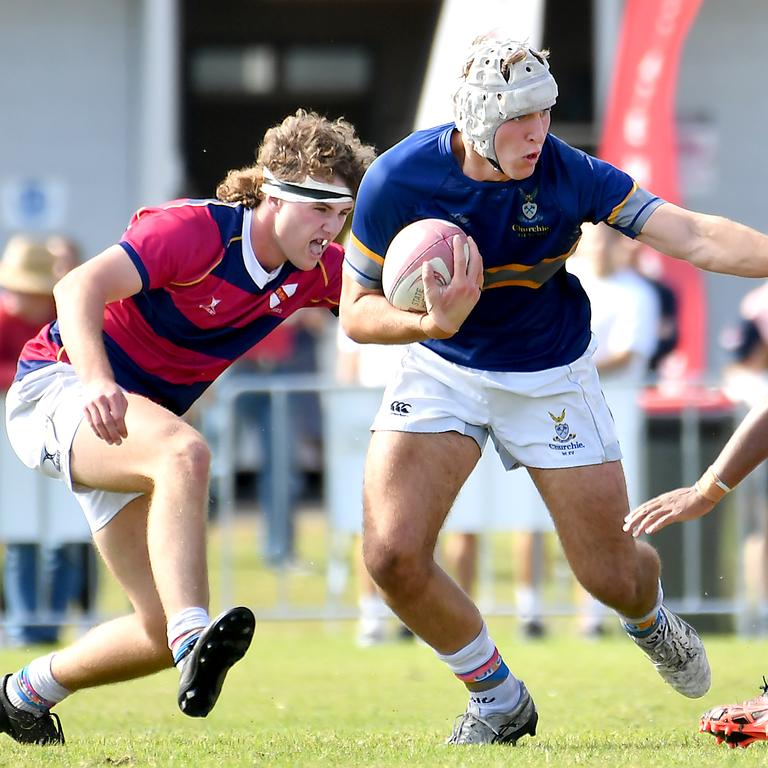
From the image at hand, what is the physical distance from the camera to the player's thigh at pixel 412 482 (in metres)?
5.41

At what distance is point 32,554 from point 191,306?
447cm

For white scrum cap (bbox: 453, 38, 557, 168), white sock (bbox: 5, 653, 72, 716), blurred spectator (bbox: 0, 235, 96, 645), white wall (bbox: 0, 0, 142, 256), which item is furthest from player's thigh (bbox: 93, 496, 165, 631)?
white wall (bbox: 0, 0, 142, 256)

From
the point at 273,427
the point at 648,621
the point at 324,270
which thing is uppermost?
the point at 324,270

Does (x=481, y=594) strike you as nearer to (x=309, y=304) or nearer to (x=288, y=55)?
(x=309, y=304)

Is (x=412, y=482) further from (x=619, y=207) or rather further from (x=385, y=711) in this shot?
(x=385, y=711)

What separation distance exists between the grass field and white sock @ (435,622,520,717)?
171 mm

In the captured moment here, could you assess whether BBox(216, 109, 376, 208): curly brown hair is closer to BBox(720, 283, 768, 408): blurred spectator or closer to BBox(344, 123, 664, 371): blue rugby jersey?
BBox(344, 123, 664, 371): blue rugby jersey

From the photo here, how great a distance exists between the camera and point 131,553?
557 centimetres

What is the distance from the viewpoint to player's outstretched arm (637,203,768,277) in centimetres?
518

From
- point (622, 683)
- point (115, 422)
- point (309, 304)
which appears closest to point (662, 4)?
point (622, 683)

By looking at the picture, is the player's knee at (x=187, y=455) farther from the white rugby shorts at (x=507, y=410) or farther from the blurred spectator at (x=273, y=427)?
the blurred spectator at (x=273, y=427)

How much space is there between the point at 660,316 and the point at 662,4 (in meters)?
3.11

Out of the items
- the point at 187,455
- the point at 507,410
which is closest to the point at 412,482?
the point at 507,410

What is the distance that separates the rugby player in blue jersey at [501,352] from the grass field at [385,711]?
16.8 inches
